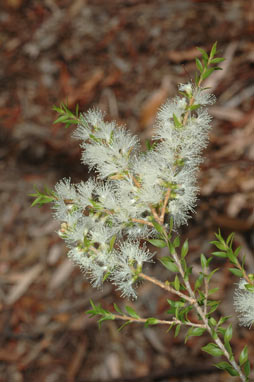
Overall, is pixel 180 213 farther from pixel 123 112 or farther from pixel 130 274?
pixel 123 112

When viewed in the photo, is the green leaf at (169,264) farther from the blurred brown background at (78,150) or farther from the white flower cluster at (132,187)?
the blurred brown background at (78,150)

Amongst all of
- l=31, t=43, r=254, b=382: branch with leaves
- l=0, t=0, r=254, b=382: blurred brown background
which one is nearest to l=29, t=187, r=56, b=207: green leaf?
l=31, t=43, r=254, b=382: branch with leaves

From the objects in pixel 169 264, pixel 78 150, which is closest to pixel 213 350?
pixel 169 264

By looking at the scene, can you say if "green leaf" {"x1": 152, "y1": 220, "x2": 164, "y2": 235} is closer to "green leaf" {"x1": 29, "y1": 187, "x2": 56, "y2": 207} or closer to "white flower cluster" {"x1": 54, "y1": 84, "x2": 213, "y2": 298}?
"white flower cluster" {"x1": 54, "y1": 84, "x2": 213, "y2": 298}

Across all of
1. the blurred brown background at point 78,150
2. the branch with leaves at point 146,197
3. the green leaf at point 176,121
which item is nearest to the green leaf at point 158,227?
the branch with leaves at point 146,197

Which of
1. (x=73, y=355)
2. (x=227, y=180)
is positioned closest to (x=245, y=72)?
(x=227, y=180)

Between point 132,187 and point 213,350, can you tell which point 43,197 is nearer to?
point 132,187
